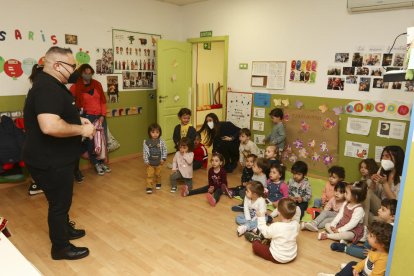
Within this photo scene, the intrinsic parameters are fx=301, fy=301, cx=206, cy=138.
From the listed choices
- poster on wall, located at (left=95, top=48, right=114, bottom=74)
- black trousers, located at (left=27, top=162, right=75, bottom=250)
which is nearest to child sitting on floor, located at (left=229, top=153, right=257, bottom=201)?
black trousers, located at (left=27, top=162, right=75, bottom=250)

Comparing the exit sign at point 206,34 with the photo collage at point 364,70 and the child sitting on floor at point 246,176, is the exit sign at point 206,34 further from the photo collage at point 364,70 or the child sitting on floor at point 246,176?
the child sitting on floor at point 246,176

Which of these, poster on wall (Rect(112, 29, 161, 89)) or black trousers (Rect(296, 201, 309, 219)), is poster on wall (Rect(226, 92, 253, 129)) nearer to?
poster on wall (Rect(112, 29, 161, 89))

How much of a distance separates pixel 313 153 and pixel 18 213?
3.60 m

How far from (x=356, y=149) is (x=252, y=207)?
1797mm

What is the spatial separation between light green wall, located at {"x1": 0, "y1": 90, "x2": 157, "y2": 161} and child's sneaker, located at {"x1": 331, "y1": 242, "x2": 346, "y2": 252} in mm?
3487

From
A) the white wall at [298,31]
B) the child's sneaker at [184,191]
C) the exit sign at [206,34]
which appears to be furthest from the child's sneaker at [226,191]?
the exit sign at [206,34]

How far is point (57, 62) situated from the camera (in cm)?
208

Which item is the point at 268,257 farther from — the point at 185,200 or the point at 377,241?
the point at 185,200

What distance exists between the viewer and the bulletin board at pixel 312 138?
155 inches

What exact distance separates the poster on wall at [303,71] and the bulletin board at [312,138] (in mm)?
420

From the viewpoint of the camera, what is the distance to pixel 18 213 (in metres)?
3.07

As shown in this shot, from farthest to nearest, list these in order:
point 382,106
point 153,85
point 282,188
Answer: point 153,85
point 382,106
point 282,188

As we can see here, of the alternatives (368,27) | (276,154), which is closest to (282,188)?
(276,154)

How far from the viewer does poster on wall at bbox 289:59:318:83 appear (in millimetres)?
3984
